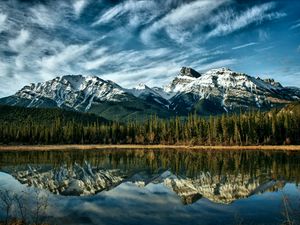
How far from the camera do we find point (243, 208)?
38.2 meters

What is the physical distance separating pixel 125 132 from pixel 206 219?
15753 cm

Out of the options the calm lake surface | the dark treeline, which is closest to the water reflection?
the calm lake surface

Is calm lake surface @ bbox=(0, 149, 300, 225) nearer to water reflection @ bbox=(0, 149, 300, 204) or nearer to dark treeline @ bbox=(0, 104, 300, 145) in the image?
water reflection @ bbox=(0, 149, 300, 204)

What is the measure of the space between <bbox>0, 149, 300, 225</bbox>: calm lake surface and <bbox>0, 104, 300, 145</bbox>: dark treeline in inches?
3065

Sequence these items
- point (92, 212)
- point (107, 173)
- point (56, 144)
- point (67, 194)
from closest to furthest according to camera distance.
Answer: point (92, 212)
point (67, 194)
point (107, 173)
point (56, 144)

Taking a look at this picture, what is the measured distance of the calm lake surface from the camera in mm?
34031

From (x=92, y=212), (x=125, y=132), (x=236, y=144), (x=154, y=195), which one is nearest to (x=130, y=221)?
(x=92, y=212)

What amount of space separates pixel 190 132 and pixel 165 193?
12017cm

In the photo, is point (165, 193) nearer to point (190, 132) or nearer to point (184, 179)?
point (184, 179)

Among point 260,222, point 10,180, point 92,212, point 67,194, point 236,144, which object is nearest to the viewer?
point 260,222

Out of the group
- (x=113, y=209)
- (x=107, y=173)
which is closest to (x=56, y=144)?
(x=107, y=173)

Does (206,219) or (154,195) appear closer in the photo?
(206,219)

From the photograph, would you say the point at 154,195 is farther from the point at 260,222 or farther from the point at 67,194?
the point at 260,222

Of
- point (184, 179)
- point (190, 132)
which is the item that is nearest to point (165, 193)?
point (184, 179)
